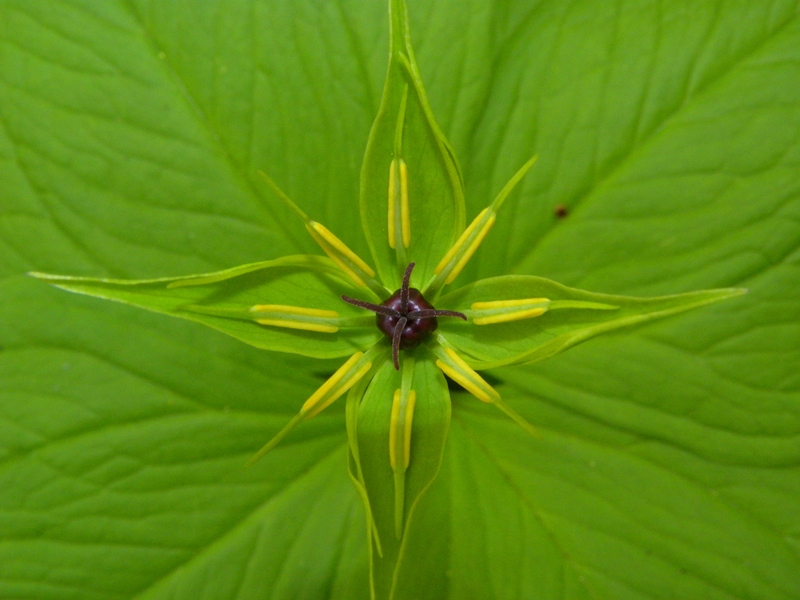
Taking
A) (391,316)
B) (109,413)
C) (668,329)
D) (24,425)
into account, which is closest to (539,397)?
(668,329)

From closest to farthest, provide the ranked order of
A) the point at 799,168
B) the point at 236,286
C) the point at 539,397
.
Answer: the point at 236,286, the point at 799,168, the point at 539,397

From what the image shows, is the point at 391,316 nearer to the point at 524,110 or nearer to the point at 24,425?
the point at 524,110

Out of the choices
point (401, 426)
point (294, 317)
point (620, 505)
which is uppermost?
point (294, 317)

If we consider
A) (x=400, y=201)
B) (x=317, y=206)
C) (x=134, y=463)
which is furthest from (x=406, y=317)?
(x=134, y=463)

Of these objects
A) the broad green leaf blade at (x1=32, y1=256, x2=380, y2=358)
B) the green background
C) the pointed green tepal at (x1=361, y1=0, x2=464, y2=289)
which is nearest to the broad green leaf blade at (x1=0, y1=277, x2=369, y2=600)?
the green background

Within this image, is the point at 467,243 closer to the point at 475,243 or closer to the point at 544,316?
the point at 475,243

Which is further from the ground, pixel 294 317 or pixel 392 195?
pixel 392 195

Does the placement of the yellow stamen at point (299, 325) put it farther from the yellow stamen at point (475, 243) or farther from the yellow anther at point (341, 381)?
the yellow stamen at point (475, 243)
